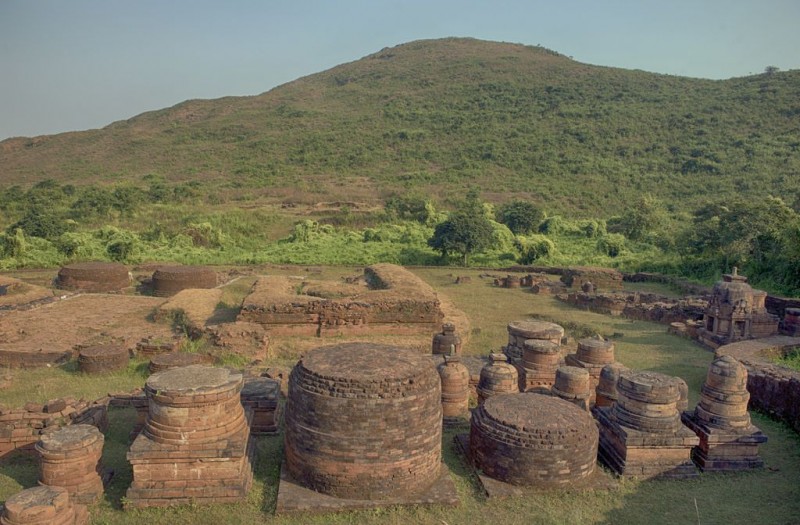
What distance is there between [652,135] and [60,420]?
60301 mm

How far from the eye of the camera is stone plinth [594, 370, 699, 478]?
689cm

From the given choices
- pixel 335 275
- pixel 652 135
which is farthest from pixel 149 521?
pixel 652 135

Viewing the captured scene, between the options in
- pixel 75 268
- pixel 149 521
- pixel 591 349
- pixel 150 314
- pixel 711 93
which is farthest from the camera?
pixel 711 93

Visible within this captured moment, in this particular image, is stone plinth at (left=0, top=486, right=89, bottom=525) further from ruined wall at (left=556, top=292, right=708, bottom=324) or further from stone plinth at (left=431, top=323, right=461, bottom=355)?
ruined wall at (left=556, top=292, right=708, bottom=324)

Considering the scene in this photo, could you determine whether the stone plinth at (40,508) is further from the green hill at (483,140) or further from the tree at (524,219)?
the green hill at (483,140)

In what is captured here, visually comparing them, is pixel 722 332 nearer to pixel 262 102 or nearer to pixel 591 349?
pixel 591 349

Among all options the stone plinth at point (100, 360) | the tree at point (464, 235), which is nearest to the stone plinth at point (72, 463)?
the stone plinth at point (100, 360)

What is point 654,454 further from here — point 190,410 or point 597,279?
point 597,279

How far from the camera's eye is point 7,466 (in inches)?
268

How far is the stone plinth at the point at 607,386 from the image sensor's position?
322 inches

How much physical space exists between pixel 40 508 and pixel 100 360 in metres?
5.33

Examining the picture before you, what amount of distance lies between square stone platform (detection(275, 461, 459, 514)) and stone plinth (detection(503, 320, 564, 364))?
3814 millimetres

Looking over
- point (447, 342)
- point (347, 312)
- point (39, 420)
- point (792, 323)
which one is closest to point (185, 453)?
point (39, 420)

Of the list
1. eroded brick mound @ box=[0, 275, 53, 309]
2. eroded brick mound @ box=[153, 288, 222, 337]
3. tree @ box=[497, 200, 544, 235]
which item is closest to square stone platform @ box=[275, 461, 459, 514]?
eroded brick mound @ box=[153, 288, 222, 337]
